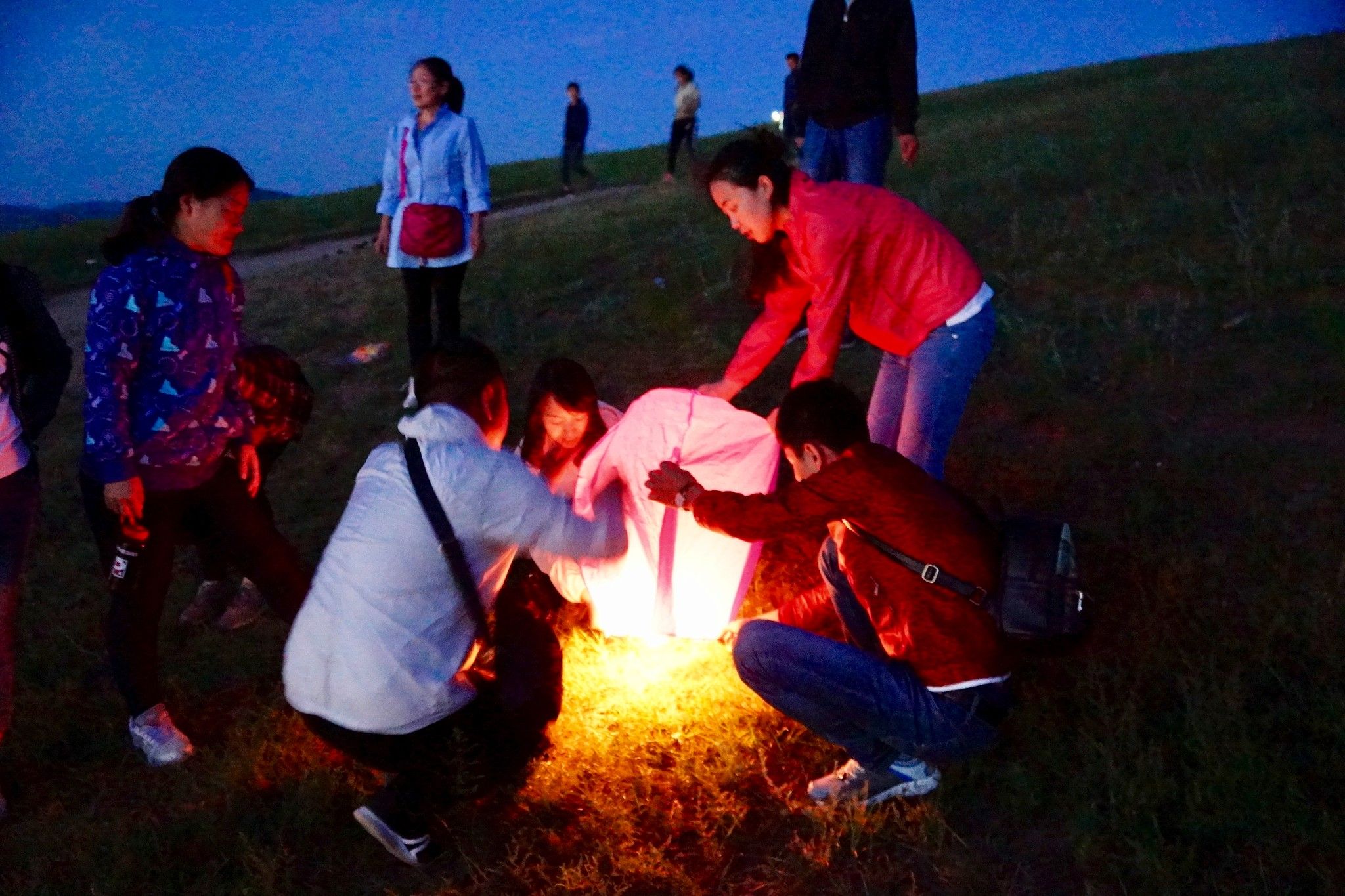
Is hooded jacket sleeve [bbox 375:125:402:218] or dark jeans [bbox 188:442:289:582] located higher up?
→ hooded jacket sleeve [bbox 375:125:402:218]

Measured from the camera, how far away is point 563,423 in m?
3.98

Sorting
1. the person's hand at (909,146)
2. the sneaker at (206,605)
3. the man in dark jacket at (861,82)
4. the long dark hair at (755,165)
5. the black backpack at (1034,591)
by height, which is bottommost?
the sneaker at (206,605)

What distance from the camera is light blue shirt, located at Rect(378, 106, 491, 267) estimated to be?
5551 mm

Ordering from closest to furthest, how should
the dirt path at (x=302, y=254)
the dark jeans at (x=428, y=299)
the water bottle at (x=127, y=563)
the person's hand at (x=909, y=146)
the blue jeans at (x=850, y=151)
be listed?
the water bottle at (x=127, y=563)
the person's hand at (x=909, y=146)
the blue jeans at (x=850, y=151)
the dark jeans at (x=428, y=299)
the dirt path at (x=302, y=254)

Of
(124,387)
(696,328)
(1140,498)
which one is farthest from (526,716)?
(696,328)

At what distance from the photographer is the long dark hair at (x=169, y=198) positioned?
3244mm

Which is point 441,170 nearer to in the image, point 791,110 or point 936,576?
point 936,576

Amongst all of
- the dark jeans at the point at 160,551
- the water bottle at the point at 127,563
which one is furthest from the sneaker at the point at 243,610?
the water bottle at the point at 127,563

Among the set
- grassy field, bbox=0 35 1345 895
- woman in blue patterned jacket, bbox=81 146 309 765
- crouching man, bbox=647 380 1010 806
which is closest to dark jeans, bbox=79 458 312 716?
woman in blue patterned jacket, bbox=81 146 309 765

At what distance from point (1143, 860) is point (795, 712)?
102 cm

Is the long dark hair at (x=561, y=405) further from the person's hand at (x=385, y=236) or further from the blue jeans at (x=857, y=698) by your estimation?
the person's hand at (x=385, y=236)

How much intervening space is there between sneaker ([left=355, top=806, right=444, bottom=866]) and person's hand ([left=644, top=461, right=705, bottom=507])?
49.8 inches

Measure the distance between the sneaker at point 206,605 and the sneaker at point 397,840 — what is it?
2028 mm

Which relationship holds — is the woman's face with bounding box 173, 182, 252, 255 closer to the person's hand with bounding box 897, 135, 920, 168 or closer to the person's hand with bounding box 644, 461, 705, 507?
the person's hand with bounding box 644, 461, 705, 507
